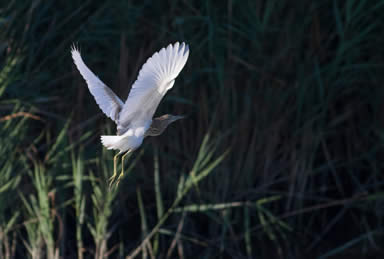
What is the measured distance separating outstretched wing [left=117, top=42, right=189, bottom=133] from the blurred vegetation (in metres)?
1.16

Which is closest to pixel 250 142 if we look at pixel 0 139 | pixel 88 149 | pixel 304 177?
pixel 304 177

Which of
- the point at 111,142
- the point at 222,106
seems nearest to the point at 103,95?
the point at 111,142

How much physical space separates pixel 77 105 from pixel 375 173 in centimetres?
144

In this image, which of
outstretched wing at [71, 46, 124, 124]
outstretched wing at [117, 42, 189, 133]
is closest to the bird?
outstretched wing at [117, 42, 189, 133]

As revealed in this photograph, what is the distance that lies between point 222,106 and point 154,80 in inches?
52.9

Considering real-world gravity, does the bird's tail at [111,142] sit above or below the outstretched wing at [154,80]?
below

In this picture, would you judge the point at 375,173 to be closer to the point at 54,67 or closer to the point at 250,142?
the point at 250,142

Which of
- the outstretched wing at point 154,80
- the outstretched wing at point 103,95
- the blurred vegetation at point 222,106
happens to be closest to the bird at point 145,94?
the outstretched wing at point 154,80

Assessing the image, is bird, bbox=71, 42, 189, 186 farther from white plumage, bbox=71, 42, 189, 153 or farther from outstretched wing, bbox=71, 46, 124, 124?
outstretched wing, bbox=71, 46, 124, 124

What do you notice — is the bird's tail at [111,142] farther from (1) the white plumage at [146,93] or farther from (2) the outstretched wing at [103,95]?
(2) the outstretched wing at [103,95]

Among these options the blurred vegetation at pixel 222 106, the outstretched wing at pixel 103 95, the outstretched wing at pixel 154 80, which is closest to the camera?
the outstretched wing at pixel 154 80

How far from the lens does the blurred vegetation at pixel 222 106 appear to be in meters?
2.71

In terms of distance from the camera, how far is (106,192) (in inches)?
86.6

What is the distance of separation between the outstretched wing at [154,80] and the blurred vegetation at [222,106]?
1160 mm
